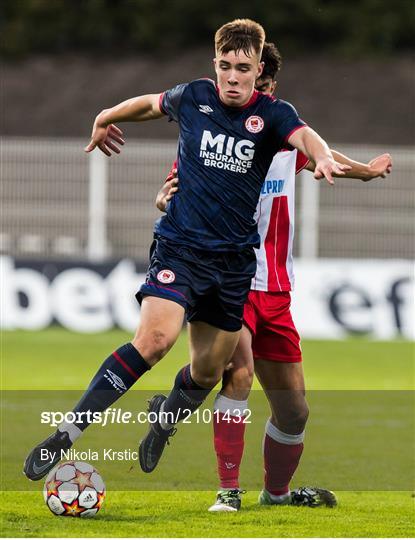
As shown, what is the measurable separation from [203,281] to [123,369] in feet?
2.02

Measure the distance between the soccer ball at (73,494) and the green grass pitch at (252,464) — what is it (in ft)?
0.25

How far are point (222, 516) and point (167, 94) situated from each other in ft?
7.29

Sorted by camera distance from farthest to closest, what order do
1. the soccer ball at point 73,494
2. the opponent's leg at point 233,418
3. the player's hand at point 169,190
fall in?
the opponent's leg at point 233,418 < the player's hand at point 169,190 < the soccer ball at point 73,494

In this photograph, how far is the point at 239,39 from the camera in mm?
6711

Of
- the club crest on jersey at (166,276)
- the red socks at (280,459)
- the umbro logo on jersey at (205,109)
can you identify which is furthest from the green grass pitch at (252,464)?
the umbro logo on jersey at (205,109)

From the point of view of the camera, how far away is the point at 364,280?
758 inches

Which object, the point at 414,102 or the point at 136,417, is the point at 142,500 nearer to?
the point at 136,417

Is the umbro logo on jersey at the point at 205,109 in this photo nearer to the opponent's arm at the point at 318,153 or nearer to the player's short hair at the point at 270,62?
the opponent's arm at the point at 318,153

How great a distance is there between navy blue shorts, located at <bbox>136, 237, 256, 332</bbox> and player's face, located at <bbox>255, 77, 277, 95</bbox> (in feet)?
3.14

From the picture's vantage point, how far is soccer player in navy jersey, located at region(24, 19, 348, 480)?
21.7ft

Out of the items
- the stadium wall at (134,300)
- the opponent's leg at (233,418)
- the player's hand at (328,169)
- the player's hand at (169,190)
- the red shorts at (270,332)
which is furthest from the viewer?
the stadium wall at (134,300)

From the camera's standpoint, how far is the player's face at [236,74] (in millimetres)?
6703

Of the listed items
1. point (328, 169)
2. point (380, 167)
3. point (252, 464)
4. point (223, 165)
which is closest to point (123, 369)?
point (223, 165)

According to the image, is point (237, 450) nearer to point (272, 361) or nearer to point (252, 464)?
point (272, 361)
